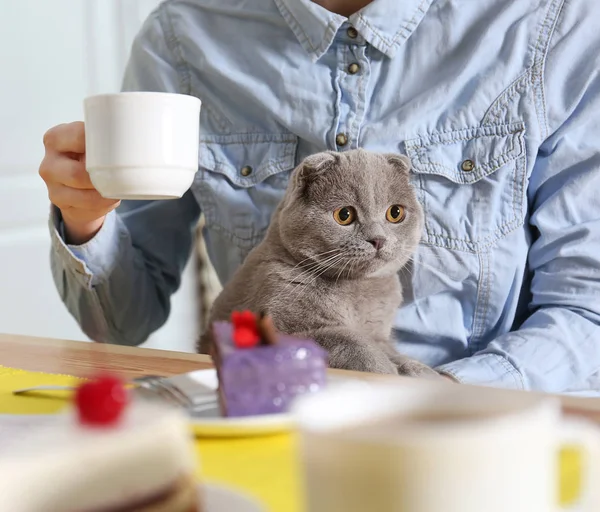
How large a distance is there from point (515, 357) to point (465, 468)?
970 mm

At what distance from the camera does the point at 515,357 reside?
1.25 meters

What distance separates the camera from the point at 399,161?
51.0 inches

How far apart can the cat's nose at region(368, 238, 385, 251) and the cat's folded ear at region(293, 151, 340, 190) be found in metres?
0.14

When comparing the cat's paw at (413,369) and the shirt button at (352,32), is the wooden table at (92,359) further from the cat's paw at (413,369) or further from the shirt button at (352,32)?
the shirt button at (352,32)

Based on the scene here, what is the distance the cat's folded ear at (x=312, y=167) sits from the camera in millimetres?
1265

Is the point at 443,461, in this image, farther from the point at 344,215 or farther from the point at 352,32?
the point at 352,32

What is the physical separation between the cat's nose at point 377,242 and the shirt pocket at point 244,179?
29 cm

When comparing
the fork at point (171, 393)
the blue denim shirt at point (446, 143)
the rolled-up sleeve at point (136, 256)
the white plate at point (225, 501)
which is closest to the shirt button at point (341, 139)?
the blue denim shirt at point (446, 143)

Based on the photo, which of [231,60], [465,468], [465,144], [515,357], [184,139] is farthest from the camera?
[231,60]

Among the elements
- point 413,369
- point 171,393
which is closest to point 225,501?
point 171,393

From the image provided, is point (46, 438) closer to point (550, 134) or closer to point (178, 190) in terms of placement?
point (178, 190)

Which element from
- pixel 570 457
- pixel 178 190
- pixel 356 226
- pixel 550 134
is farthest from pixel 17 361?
pixel 550 134

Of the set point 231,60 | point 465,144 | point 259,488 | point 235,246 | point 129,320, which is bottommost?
point 129,320

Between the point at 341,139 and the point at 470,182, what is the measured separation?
231 mm
